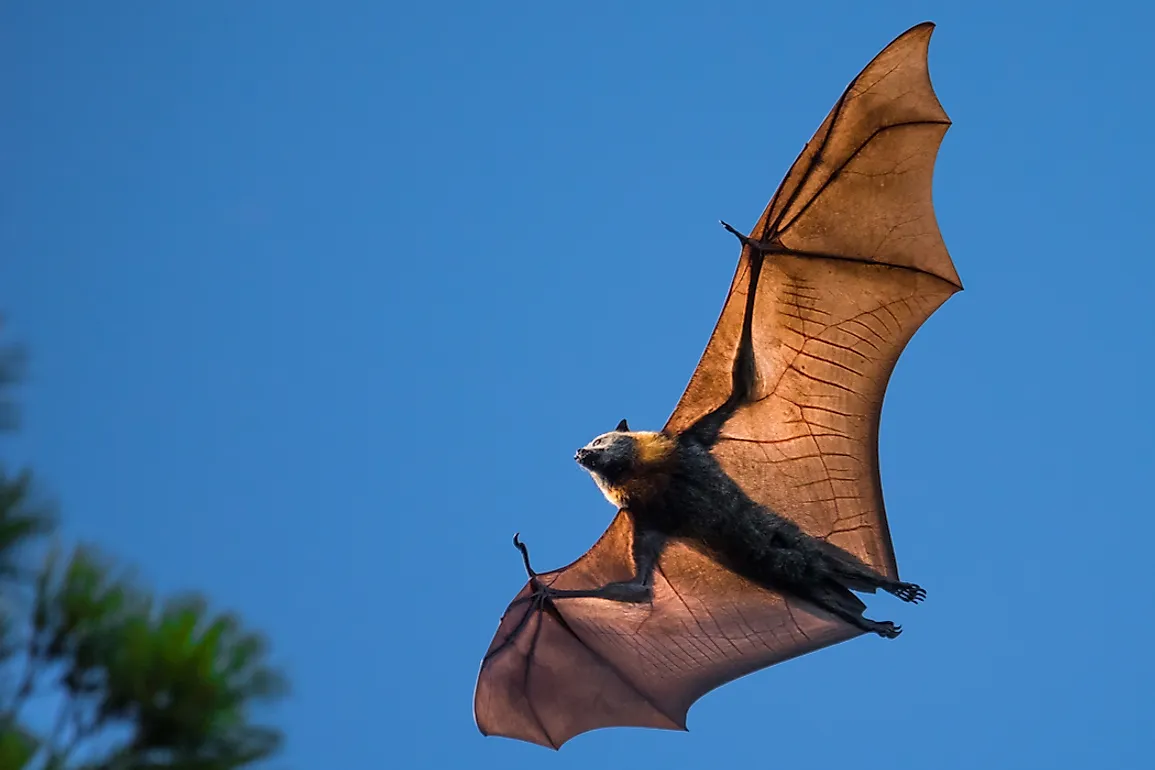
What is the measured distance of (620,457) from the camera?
709 centimetres

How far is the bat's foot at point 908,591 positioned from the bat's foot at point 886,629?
24 centimetres

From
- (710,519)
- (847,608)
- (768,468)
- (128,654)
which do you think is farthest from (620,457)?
(128,654)

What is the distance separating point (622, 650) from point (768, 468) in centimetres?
Result: 140

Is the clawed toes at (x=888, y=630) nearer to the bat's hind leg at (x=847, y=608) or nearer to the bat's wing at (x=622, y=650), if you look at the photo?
the bat's hind leg at (x=847, y=608)

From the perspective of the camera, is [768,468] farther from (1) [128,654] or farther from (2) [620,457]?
(1) [128,654]

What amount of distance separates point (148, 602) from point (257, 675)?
0.30 m

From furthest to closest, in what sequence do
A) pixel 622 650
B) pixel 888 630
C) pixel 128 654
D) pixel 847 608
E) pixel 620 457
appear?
pixel 622 650 → pixel 620 457 → pixel 847 608 → pixel 888 630 → pixel 128 654

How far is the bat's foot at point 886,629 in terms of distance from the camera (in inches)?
256

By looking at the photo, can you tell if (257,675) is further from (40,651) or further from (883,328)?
(883,328)

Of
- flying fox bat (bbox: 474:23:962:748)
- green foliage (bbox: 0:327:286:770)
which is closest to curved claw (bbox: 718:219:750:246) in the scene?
flying fox bat (bbox: 474:23:962:748)

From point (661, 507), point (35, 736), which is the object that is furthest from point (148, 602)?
point (661, 507)

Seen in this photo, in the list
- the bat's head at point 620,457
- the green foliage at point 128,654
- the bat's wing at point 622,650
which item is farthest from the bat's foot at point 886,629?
the green foliage at point 128,654

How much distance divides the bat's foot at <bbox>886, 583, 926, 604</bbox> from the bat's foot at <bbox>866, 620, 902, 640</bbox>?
0.78ft

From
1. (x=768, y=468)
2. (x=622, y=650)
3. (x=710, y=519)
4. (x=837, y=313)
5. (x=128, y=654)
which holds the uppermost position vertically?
(x=837, y=313)
